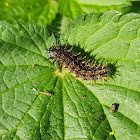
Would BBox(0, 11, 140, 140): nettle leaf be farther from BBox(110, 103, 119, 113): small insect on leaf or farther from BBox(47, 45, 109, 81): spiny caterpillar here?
BBox(47, 45, 109, 81): spiny caterpillar

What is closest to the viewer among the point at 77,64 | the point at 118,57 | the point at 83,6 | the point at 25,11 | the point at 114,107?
the point at 114,107

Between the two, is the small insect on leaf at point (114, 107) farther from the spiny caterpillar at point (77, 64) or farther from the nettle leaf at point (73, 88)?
the spiny caterpillar at point (77, 64)

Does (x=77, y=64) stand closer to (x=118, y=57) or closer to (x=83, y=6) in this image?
(x=118, y=57)

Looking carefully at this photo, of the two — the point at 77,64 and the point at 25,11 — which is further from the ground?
the point at 25,11

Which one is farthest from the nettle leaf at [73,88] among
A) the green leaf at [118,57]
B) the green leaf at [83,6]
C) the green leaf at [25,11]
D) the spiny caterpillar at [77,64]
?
the green leaf at [25,11]

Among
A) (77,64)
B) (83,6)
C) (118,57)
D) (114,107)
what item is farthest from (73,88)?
(83,6)

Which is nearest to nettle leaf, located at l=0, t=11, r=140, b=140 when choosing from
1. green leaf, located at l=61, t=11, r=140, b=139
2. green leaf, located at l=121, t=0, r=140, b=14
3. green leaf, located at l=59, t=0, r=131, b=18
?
green leaf, located at l=61, t=11, r=140, b=139
